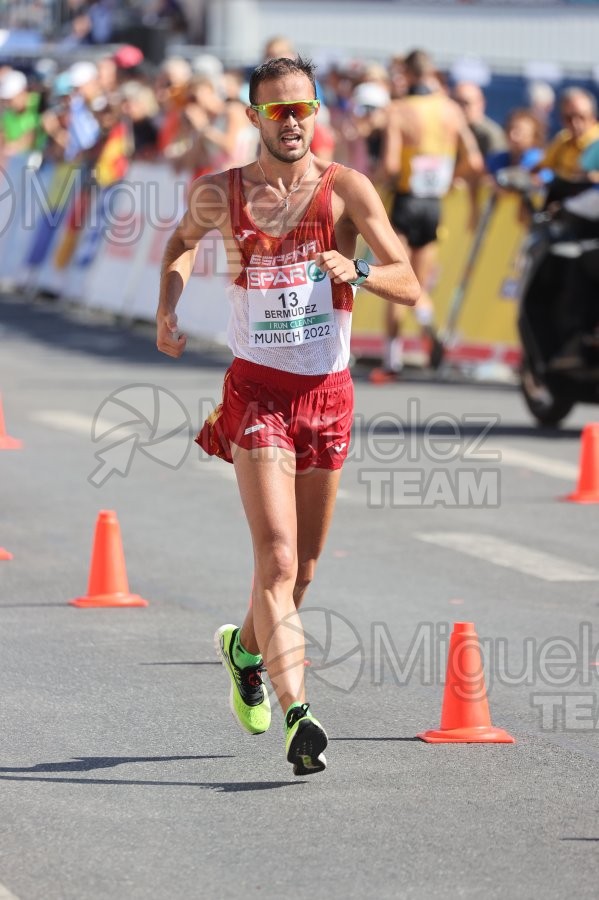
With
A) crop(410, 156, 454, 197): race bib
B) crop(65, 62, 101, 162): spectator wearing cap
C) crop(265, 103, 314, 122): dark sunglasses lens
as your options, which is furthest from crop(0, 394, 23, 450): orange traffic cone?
crop(65, 62, 101, 162): spectator wearing cap

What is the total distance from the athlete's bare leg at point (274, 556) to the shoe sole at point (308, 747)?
23 cm

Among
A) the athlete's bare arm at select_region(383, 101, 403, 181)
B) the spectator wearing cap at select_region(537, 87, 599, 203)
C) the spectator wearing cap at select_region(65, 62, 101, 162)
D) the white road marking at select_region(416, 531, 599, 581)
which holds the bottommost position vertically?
the white road marking at select_region(416, 531, 599, 581)

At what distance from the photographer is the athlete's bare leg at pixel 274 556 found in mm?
5980

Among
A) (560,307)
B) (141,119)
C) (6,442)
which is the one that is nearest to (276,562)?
(6,442)

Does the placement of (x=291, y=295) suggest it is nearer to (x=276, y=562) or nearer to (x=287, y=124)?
(x=287, y=124)

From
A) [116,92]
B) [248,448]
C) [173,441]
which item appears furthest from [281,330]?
[116,92]

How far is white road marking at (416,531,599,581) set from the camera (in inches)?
367

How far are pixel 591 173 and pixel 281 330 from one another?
26.6 feet

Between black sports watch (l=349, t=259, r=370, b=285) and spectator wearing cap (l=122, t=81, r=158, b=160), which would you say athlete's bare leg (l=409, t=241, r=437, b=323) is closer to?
spectator wearing cap (l=122, t=81, r=158, b=160)

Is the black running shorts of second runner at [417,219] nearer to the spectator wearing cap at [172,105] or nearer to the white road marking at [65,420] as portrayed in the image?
the white road marking at [65,420]

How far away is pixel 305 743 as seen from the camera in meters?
5.74

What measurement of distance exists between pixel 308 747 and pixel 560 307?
28.4 feet

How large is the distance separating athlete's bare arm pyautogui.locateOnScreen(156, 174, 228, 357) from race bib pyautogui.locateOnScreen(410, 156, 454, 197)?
10.7 m

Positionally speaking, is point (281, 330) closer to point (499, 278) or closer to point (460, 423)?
point (460, 423)
